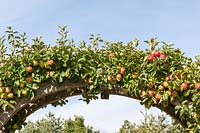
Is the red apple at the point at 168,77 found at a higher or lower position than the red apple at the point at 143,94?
higher

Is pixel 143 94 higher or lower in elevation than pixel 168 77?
lower

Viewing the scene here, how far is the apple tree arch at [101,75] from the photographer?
434 cm

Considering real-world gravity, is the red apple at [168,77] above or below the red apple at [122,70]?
below

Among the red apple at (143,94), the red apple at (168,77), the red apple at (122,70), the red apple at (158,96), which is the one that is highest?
the red apple at (122,70)

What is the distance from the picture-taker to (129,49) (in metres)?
4.56

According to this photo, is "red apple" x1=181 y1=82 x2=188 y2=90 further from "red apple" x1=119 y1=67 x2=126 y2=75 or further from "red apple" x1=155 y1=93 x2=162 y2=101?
"red apple" x1=119 y1=67 x2=126 y2=75

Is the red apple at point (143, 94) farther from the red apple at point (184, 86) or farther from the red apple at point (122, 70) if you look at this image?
the red apple at point (184, 86)

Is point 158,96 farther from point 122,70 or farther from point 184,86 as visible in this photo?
point 122,70

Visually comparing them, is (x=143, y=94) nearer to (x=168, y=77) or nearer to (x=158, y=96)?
(x=158, y=96)

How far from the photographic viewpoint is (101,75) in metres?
4.36

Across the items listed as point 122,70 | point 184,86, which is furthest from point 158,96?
point 122,70

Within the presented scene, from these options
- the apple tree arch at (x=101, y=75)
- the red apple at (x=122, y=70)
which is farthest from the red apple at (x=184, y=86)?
the red apple at (x=122, y=70)

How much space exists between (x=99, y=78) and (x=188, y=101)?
1017 millimetres

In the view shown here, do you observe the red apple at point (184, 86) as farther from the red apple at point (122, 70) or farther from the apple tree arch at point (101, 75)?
the red apple at point (122, 70)
